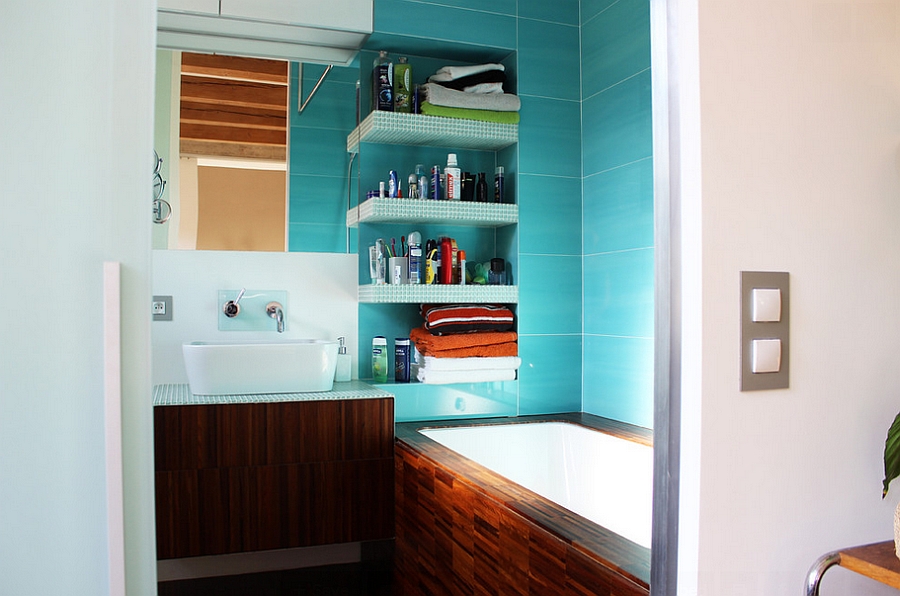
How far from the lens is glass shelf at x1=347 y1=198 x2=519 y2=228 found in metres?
2.97

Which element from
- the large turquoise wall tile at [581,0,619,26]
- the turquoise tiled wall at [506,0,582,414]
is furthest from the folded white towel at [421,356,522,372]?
the large turquoise wall tile at [581,0,619,26]

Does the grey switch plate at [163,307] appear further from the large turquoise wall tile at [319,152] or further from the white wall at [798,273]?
the white wall at [798,273]

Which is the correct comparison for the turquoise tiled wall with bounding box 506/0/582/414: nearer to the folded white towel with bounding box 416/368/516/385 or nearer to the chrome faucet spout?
the folded white towel with bounding box 416/368/516/385

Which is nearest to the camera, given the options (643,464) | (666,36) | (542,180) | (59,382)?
(59,382)

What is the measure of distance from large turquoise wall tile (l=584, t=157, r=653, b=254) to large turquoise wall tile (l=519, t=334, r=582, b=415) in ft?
1.42

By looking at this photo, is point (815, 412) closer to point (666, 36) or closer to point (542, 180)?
point (666, 36)

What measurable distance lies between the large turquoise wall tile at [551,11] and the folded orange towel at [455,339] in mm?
1255

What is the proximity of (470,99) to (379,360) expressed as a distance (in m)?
1.13

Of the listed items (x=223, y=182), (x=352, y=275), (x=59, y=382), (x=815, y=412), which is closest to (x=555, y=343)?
(x=352, y=275)

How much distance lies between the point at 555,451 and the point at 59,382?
243 centimetres

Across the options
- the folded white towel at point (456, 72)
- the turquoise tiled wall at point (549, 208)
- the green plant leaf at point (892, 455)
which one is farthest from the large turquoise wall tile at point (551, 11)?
the green plant leaf at point (892, 455)

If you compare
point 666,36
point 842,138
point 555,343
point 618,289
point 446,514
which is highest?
point 666,36

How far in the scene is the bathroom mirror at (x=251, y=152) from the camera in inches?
117

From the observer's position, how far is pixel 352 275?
10.6 ft
